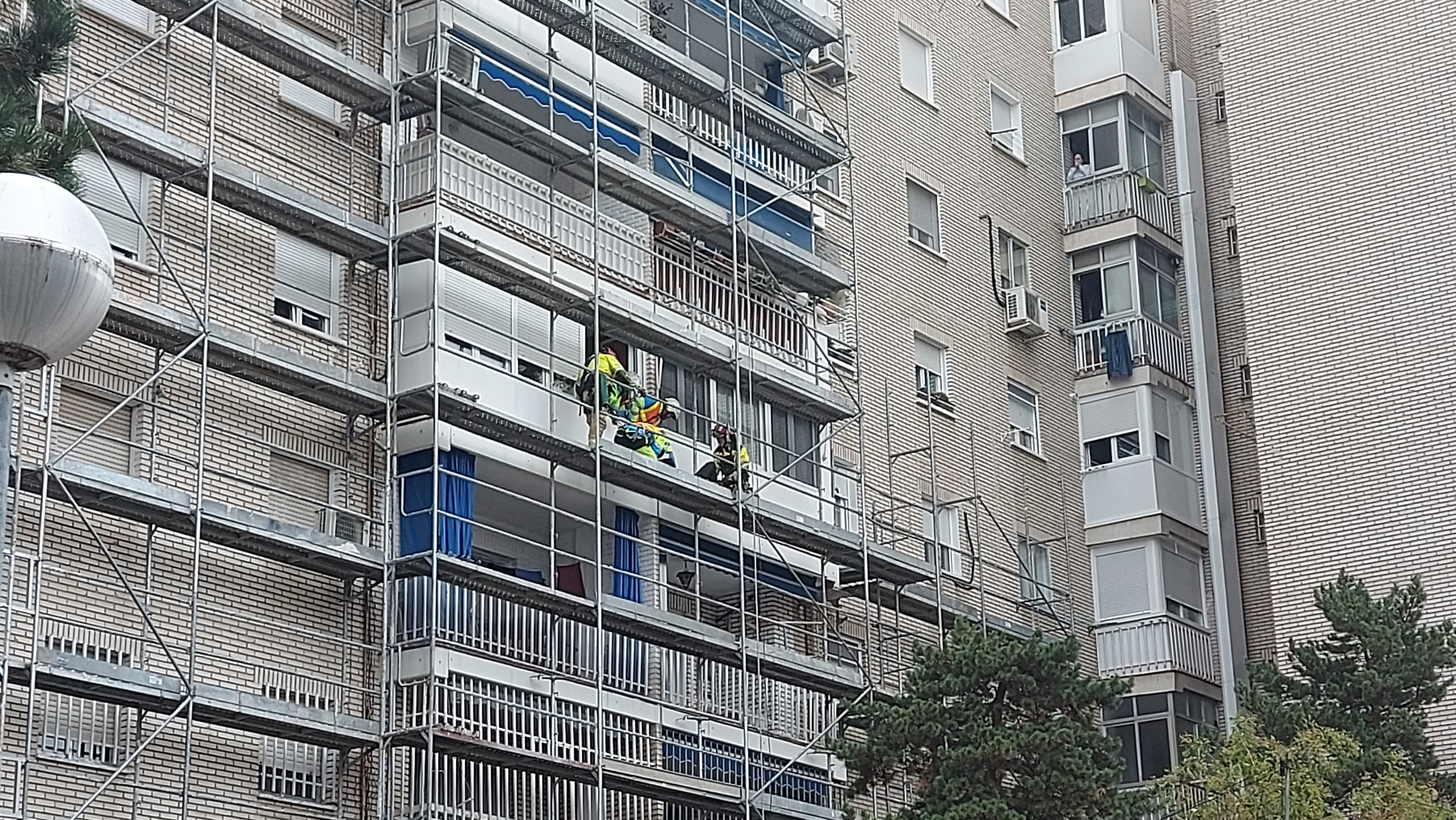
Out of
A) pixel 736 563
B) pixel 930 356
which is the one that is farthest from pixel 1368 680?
pixel 930 356

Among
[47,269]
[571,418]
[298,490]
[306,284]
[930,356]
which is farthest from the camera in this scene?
[930,356]

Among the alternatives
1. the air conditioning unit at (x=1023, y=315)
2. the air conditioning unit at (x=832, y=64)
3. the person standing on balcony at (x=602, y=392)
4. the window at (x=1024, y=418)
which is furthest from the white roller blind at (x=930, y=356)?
the person standing on balcony at (x=602, y=392)

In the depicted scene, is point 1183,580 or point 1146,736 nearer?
point 1146,736

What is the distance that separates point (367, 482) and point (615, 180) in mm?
5432

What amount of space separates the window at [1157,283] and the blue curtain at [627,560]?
1296 centimetres

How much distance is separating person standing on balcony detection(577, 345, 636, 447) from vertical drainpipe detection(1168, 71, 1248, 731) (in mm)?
12076

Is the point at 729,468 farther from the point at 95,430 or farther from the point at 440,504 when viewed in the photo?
the point at 95,430

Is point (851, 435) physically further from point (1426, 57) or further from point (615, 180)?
point (1426, 57)

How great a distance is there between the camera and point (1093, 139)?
3909 cm

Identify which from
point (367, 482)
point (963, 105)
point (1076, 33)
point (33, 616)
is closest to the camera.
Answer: point (33, 616)

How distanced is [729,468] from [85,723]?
30.9ft

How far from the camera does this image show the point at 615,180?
28109 millimetres

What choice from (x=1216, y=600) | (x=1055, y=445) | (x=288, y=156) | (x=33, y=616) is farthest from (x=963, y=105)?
(x=33, y=616)

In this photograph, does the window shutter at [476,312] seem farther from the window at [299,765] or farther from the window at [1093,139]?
the window at [1093,139]
